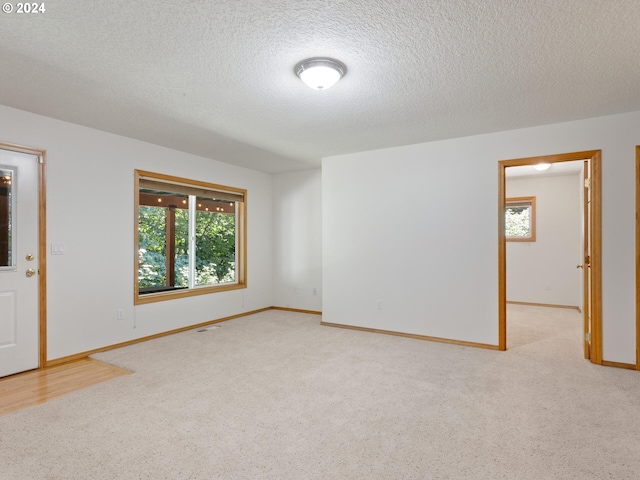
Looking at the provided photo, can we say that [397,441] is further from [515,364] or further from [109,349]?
[109,349]

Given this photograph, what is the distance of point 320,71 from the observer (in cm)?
237

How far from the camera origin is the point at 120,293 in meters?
4.07

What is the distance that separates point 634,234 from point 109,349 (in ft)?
18.3

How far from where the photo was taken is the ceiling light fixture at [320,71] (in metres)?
2.35

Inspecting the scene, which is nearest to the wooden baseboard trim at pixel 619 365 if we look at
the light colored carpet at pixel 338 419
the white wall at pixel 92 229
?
the light colored carpet at pixel 338 419

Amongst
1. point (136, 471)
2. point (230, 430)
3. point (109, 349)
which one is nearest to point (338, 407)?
point (230, 430)

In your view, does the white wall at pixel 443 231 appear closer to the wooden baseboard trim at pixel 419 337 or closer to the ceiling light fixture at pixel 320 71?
the wooden baseboard trim at pixel 419 337

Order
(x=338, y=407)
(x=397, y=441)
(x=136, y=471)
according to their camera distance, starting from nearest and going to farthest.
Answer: (x=136, y=471) < (x=397, y=441) < (x=338, y=407)

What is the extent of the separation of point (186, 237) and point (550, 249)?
6.47 m

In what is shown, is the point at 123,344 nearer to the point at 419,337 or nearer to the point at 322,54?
the point at 419,337

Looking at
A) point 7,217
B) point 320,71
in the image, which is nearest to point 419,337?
point 320,71

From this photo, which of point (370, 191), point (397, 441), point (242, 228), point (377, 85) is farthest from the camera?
point (242, 228)

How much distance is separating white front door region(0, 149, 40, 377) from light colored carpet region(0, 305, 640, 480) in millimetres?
700

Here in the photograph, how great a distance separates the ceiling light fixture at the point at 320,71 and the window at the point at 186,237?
112 inches
